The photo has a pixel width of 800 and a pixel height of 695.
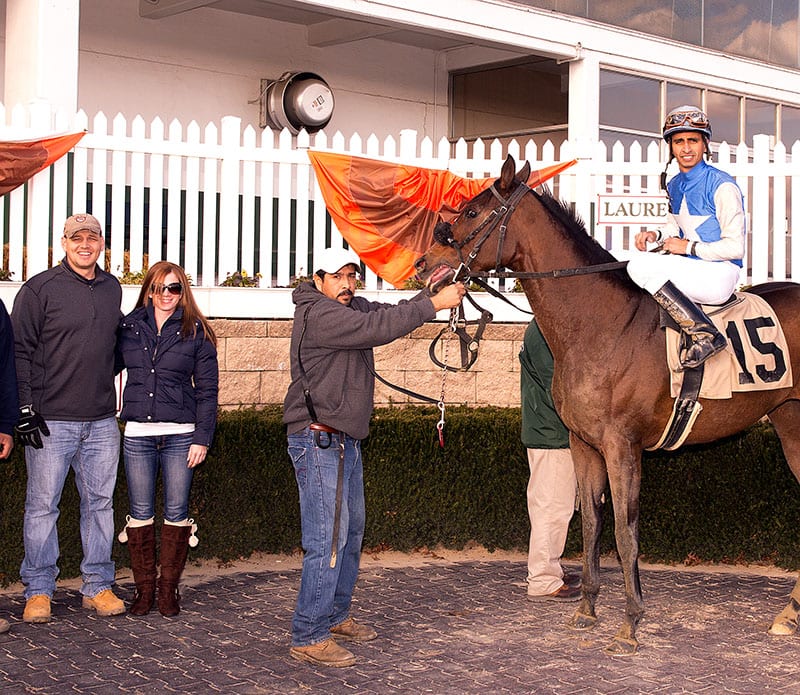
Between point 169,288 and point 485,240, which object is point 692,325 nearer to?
point 485,240

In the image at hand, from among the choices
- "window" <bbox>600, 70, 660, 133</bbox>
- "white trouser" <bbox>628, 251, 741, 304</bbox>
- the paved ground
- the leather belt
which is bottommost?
the paved ground

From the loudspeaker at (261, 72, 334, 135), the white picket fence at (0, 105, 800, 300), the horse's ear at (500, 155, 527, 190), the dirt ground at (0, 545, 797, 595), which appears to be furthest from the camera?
the loudspeaker at (261, 72, 334, 135)

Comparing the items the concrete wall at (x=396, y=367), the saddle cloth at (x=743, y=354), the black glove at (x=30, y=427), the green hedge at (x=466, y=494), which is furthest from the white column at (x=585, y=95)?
the black glove at (x=30, y=427)

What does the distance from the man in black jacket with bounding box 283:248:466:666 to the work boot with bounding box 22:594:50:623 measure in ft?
4.73

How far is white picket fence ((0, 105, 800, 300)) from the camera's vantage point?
26.2ft

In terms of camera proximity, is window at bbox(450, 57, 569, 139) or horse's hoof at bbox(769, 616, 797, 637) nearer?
horse's hoof at bbox(769, 616, 797, 637)

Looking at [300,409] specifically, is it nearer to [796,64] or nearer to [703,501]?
[703,501]

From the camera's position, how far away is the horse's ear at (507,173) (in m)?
5.36

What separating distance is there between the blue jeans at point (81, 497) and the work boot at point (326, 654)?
1442 millimetres

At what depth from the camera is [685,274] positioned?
5426 mm

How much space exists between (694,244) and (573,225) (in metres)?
0.62

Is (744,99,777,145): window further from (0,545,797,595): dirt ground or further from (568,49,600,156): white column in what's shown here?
(0,545,797,595): dirt ground

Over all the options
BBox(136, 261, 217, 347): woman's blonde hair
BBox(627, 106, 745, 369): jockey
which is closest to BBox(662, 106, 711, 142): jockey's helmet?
BBox(627, 106, 745, 369): jockey

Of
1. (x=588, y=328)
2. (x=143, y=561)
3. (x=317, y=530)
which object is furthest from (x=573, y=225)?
(x=143, y=561)
